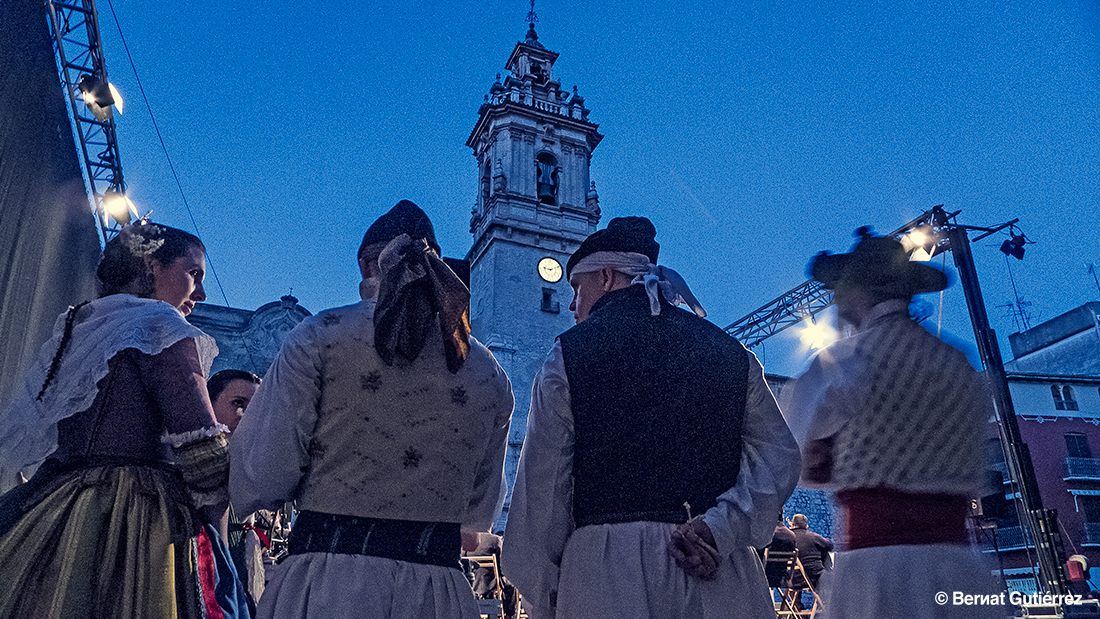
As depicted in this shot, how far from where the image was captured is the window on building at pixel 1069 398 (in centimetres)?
2428

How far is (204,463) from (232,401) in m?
1.81

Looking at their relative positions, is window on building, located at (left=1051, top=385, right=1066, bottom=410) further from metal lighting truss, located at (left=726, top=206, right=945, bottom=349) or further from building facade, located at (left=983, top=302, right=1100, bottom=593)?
metal lighting truss, located at (left=726, top=206, right=945, bottom=349)

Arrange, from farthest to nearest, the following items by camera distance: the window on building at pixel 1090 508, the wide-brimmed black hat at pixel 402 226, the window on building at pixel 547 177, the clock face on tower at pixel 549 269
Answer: the window on building at pixel 547 177
the clock face on tower at pixel 549 269
the window on building at pixel 1090 508
the wide-brimmed black hat at pixel 402 226

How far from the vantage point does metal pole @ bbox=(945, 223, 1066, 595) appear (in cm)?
827

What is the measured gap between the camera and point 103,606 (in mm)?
1976

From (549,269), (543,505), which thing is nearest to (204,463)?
(543,505)

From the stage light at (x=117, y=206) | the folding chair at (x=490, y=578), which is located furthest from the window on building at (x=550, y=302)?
the folding chair at (x=490, y=578)

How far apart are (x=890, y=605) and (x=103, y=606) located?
234cm

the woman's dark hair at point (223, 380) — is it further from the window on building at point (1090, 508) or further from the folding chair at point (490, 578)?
the window on building at point (1090, 508)

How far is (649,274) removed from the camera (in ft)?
8.14

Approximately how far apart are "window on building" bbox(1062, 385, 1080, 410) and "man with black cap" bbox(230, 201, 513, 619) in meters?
29.2

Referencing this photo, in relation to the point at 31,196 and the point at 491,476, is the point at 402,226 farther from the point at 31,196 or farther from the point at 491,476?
the point at 31,196

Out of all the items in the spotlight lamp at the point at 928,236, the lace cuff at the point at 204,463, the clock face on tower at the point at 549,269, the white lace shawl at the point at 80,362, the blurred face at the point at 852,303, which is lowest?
the lace cuff at the point at 204,463

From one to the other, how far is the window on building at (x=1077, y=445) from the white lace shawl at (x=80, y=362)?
1125 inches
